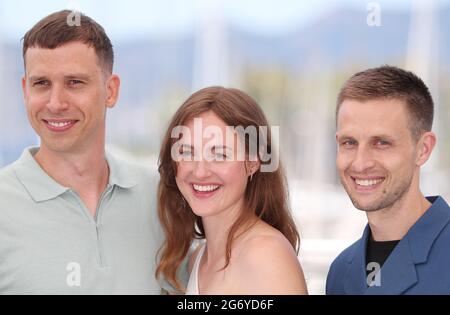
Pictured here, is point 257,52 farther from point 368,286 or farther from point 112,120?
point 368,286

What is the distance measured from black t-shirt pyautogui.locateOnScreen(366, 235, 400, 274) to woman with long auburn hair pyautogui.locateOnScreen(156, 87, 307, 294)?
0.21 meters

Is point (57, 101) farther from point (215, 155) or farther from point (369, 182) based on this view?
point (369, 182)

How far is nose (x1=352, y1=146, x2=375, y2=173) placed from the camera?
1.48 m

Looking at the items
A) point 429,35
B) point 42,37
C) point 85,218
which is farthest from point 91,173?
point 429,35

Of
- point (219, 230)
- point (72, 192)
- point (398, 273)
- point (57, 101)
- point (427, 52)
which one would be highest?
point (427, 52)

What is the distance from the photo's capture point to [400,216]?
1.49m

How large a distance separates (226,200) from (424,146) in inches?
20.2

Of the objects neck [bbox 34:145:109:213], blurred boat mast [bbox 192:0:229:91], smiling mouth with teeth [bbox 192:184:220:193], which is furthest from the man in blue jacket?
blurred boat mast [bbox 192:0:229:91]

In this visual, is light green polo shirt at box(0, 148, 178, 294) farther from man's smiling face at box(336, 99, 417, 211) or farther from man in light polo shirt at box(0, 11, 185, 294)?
man's smiling face at box(336, 99, 417, 211)

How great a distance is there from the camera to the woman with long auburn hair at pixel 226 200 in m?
1.43

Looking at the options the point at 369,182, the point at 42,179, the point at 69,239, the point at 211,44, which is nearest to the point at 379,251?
the point at 369,182

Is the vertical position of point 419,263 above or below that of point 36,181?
below

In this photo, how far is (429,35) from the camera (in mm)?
3658

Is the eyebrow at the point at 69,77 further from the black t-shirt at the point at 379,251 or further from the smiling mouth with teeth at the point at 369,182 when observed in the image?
the black t-shirt at the point at 379,251
